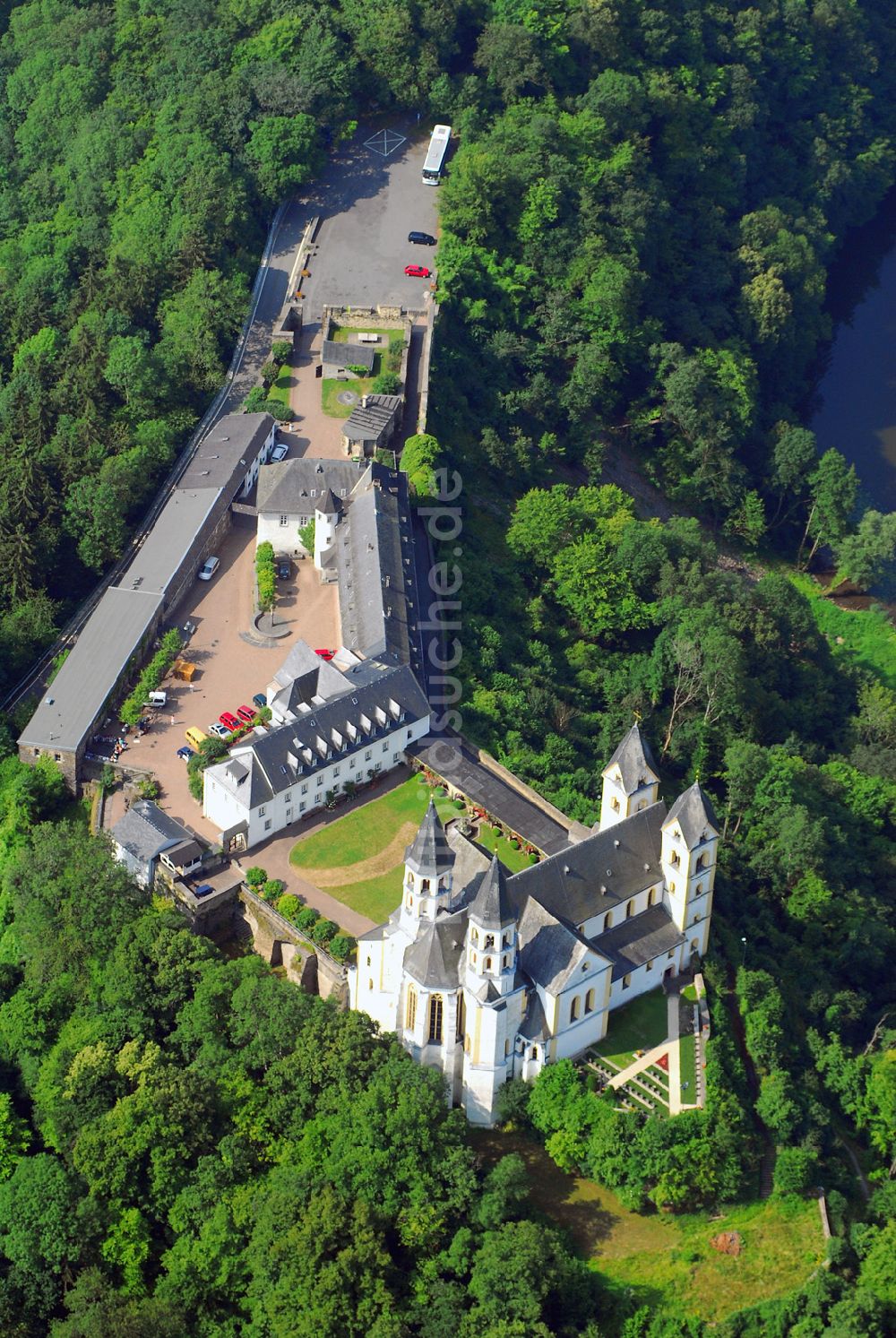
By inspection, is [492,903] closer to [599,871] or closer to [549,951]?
[549,951]

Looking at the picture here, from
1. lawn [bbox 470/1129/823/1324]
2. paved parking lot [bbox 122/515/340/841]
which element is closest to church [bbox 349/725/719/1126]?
lawn [bbox 470/1129/823/1324]

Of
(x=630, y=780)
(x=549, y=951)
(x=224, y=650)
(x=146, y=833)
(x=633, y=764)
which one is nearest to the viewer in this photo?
(x=549, y=951)

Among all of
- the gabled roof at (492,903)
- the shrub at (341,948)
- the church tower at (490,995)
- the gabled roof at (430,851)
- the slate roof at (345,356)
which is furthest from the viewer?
the slate roof at (345,356)

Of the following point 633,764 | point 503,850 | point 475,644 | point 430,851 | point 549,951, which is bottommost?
point 503,850

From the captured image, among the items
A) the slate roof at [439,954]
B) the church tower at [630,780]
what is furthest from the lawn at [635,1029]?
the slate roof at [439,954]

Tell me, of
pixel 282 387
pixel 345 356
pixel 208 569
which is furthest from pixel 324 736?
pixel 345 356

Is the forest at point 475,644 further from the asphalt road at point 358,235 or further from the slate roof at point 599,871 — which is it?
the slate roof at point 599,871

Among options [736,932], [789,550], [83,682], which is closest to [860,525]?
[789,550]
